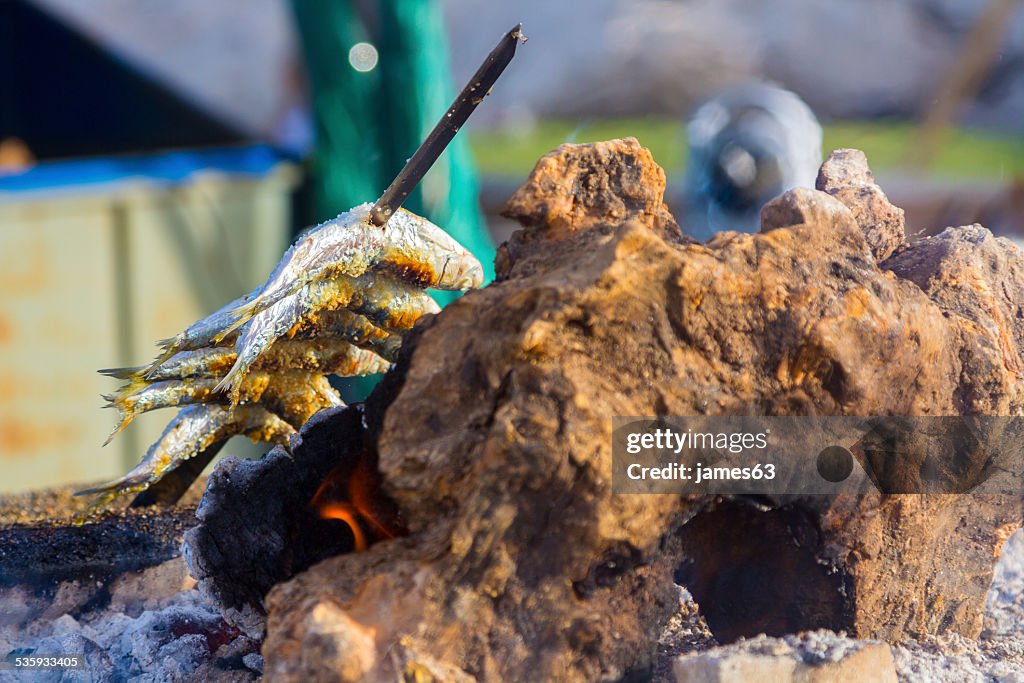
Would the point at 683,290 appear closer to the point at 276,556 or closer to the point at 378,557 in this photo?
the point at 378,557

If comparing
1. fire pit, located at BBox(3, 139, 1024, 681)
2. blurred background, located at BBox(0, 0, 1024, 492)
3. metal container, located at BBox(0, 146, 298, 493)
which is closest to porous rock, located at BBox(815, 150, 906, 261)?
fire pit, located at BBox(3, 139, 1024, 681)

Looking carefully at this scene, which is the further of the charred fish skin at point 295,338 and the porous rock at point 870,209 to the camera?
the porous rock at point 870,209

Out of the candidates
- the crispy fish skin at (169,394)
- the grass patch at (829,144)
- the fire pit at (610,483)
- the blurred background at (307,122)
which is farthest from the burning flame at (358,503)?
the grass patch at (829,144)

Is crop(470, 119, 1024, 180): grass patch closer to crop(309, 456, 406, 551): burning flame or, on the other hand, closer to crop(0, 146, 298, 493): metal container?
crop(0, 146, 298, 493): metal container

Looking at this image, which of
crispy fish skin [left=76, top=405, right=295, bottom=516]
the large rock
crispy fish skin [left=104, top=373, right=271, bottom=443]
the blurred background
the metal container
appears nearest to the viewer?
the large rock

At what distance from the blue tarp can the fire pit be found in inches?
116

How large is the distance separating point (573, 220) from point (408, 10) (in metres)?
2.46

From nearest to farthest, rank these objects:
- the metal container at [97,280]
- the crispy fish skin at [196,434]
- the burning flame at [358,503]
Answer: the burning flame at [358,503]
the crispy fish skin at [196,434]
the metal container at [97,280]

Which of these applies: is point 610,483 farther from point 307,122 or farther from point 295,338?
point 307,122

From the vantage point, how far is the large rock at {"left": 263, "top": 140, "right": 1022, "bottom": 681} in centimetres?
117

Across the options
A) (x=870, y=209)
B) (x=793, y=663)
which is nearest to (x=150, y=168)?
(x=870, y=209)

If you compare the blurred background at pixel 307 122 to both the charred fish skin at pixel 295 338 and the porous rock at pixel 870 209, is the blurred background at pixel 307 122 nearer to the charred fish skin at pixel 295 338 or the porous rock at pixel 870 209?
the porous rock at pixel 870 209

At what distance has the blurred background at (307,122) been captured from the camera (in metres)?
3.83

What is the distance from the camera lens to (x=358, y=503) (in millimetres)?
1418
